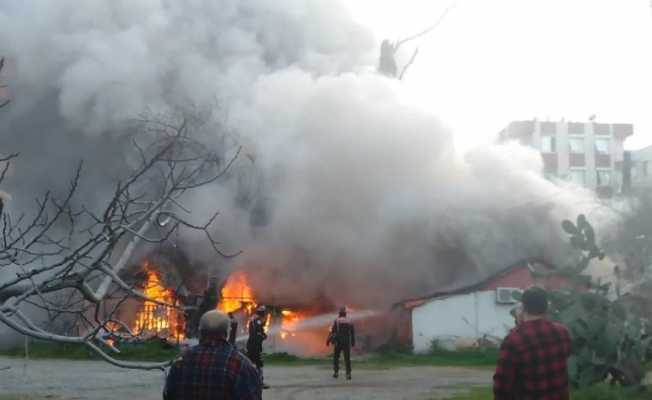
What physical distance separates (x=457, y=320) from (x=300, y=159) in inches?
252

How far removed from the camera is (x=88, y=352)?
18.1 metres

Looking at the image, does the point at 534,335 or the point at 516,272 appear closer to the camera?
the point at 534,335

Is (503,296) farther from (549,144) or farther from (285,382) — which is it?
(549,144)

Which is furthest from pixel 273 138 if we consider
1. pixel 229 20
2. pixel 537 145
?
pixel 537 145

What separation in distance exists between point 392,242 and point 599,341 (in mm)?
12689

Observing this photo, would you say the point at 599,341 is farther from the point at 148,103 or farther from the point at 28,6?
the point at 28,6

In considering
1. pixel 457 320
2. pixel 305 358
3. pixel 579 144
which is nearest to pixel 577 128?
pixel 579 144

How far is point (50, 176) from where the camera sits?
2253 centimetres

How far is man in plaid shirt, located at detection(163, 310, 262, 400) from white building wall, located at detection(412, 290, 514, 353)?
628 inches

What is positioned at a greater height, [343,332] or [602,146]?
[602,146]

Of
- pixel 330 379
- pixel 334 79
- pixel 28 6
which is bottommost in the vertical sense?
pixel 330 379

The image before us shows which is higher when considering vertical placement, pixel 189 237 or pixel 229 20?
pixel 229 20

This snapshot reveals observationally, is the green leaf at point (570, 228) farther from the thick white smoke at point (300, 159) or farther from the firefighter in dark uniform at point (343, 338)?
the thick white smoke at point (300, 159)

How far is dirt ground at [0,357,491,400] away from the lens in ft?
33.2
